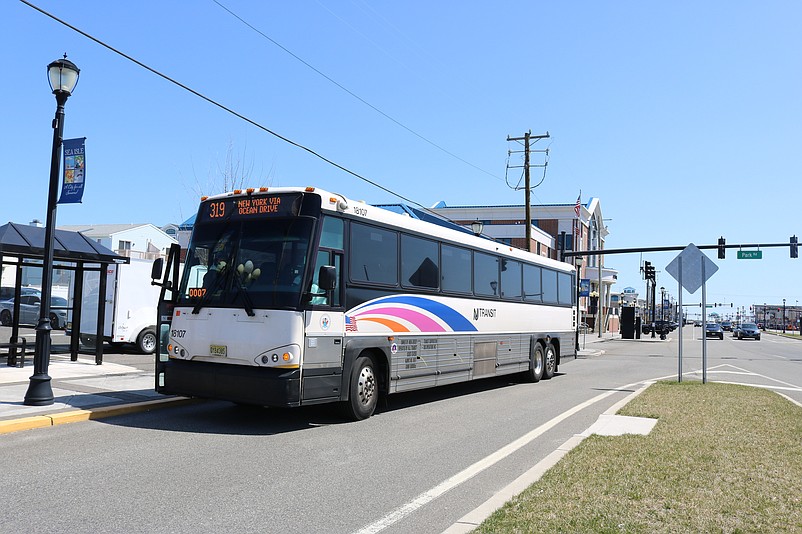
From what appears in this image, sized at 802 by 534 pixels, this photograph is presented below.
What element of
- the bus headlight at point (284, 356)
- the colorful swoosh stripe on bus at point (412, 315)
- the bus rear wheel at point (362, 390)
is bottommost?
the bus rear wheel at point (362, 390)

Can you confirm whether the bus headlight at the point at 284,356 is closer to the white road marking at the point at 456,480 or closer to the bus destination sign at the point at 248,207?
the bus destination sign at the point at 248,207

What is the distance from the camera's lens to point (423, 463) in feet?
25.1

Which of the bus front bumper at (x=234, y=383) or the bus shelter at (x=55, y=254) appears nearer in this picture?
the bus front bumper at (x=234, y=383)

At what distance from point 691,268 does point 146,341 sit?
15.8 metres

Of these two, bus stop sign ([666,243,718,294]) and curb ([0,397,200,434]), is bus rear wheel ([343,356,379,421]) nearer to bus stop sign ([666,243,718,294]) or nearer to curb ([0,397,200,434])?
curb ([0,397,200,434])

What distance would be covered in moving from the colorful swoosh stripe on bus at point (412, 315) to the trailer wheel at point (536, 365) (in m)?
4.16

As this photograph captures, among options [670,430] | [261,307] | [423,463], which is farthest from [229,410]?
[670,430]

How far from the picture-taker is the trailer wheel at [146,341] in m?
20.7

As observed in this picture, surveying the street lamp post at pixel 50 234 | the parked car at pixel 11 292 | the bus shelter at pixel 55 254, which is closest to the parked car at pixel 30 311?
the parked car at pixel 11 292

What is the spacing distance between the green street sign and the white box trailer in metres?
32.4

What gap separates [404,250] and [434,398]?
3531mm

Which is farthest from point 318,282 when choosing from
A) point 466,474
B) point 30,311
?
point 30,311

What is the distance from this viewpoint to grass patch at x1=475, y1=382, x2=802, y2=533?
16.9ft

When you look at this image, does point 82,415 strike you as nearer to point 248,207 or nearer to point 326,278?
point 248,207
